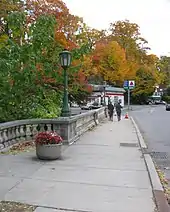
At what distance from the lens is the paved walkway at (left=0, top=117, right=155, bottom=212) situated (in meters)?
5.13

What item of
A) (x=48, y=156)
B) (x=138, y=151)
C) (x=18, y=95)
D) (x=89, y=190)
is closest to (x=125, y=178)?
(x=89, y=190)

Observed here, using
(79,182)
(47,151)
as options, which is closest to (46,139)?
(47,151)

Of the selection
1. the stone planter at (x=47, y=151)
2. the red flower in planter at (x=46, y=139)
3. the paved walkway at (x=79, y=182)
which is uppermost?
the red flower in planter at (x=46, y=139)

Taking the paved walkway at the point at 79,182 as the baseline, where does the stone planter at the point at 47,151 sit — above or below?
above

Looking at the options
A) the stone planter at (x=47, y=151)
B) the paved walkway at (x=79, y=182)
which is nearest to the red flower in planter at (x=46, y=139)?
the stone planter at (x=47, y=151)

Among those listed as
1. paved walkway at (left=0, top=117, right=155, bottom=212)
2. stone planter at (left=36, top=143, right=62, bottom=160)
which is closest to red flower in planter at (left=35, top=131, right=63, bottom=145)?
stone planter at (left=36, top=143, right=62, bottom=160)

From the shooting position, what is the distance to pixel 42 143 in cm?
829

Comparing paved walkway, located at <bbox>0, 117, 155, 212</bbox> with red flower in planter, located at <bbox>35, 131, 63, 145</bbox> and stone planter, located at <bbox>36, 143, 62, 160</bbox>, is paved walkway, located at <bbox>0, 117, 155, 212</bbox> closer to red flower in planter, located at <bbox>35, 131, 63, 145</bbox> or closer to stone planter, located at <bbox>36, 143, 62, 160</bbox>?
stone planter, located at <bbox>36, 143, 62, 160</bbox>

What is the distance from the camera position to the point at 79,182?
6.38 meters

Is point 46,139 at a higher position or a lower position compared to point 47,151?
higher

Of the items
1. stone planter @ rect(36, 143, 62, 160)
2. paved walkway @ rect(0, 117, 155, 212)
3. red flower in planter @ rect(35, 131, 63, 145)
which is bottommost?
paved walkway @ rect(0, 117, 155, 212)

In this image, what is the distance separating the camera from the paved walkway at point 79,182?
16.8 feet

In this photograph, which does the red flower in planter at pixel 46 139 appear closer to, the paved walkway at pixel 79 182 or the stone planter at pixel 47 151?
the stone planter at pixel 47 151

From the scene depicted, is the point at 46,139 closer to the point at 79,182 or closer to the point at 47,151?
the point at 47,151
